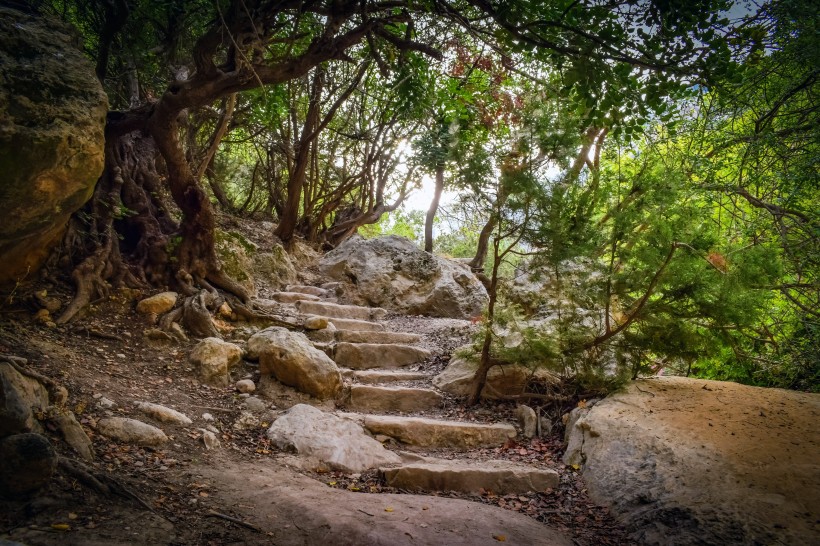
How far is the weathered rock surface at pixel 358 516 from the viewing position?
7.32ft

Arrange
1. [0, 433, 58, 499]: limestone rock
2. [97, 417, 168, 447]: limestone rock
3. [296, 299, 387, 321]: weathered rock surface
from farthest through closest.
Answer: [296, 299, 387, 321]: weathered rock surface → [97, 417, 168, 447]: limestone rock → [0, 433, 58, 499]: limestone rock

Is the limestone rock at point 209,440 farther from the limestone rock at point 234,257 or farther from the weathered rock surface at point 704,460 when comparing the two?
the limestone rock at point 234,257

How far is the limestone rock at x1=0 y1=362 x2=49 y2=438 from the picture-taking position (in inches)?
78.0

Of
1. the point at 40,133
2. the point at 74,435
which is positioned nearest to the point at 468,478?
the point at 74,435

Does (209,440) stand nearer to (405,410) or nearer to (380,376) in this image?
(405,410)

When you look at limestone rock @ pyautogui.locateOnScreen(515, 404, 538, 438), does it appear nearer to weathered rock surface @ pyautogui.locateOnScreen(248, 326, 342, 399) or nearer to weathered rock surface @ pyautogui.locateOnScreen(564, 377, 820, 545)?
weathered rock surface @ pyautogui.locateOnScreen(564, 377, 820, 545)

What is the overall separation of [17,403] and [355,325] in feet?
15.4

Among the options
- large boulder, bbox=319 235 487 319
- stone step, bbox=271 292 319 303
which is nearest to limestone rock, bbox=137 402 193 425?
stone step, bbox=271 292 319 303

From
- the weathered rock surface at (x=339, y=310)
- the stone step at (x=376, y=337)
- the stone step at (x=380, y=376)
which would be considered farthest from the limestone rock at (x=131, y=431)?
the weathered rock surface at (x=339, y=310)

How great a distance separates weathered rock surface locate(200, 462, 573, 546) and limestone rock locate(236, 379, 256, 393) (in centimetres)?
124

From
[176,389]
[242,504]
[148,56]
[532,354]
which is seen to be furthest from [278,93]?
[242,504]

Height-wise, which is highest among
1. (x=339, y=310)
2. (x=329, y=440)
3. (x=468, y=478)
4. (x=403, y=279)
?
(x=403, y=279)

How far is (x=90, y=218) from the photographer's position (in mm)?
4535

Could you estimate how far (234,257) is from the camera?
6.53m
